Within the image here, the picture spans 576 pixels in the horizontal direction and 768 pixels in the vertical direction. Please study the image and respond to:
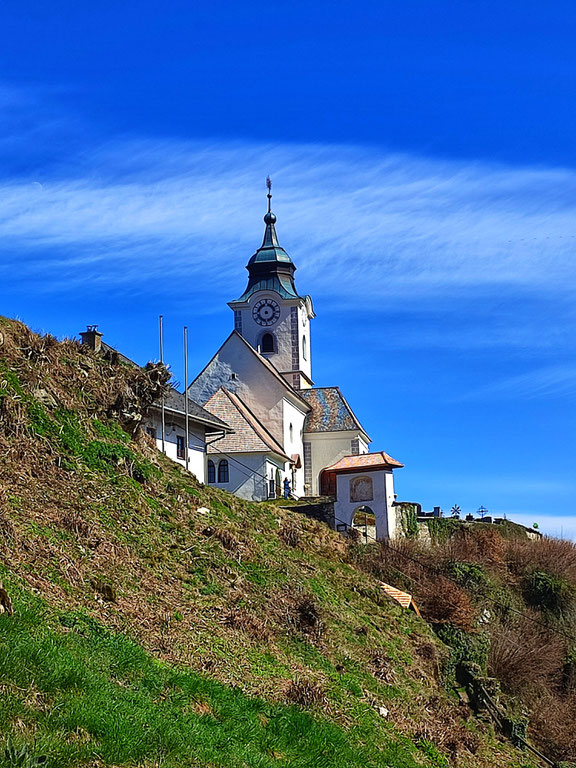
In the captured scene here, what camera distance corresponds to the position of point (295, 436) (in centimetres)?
5444

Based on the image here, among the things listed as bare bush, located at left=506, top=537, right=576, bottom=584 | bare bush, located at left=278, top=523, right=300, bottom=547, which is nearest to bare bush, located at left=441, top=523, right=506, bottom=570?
bare bush, located at left=506, top=537, right=576, bottom=584

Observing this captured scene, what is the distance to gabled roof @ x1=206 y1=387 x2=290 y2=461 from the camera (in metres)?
43.3

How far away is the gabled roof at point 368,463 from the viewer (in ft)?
124

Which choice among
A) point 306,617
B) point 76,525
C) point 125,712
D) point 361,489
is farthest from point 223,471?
point 125,712

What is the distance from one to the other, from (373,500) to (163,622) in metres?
26.5

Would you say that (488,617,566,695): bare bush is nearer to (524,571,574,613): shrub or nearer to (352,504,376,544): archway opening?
(524,571,574,613): shrub

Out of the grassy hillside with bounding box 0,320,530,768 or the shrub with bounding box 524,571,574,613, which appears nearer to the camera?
the grassy hillside with bounding box 0,320,530,768

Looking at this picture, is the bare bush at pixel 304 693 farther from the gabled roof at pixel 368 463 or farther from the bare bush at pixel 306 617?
the gabled roof at pixel 368 463

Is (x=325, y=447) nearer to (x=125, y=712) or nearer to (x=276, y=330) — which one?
(x=276, y=330)

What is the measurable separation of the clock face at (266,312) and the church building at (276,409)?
0.22 feet

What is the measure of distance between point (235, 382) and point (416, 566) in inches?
849

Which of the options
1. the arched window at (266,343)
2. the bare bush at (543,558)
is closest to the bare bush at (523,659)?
the bare bush at (543,558)

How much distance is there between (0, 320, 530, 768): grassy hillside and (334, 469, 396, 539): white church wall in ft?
52.3

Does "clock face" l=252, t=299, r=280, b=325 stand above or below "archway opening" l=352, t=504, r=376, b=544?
above
